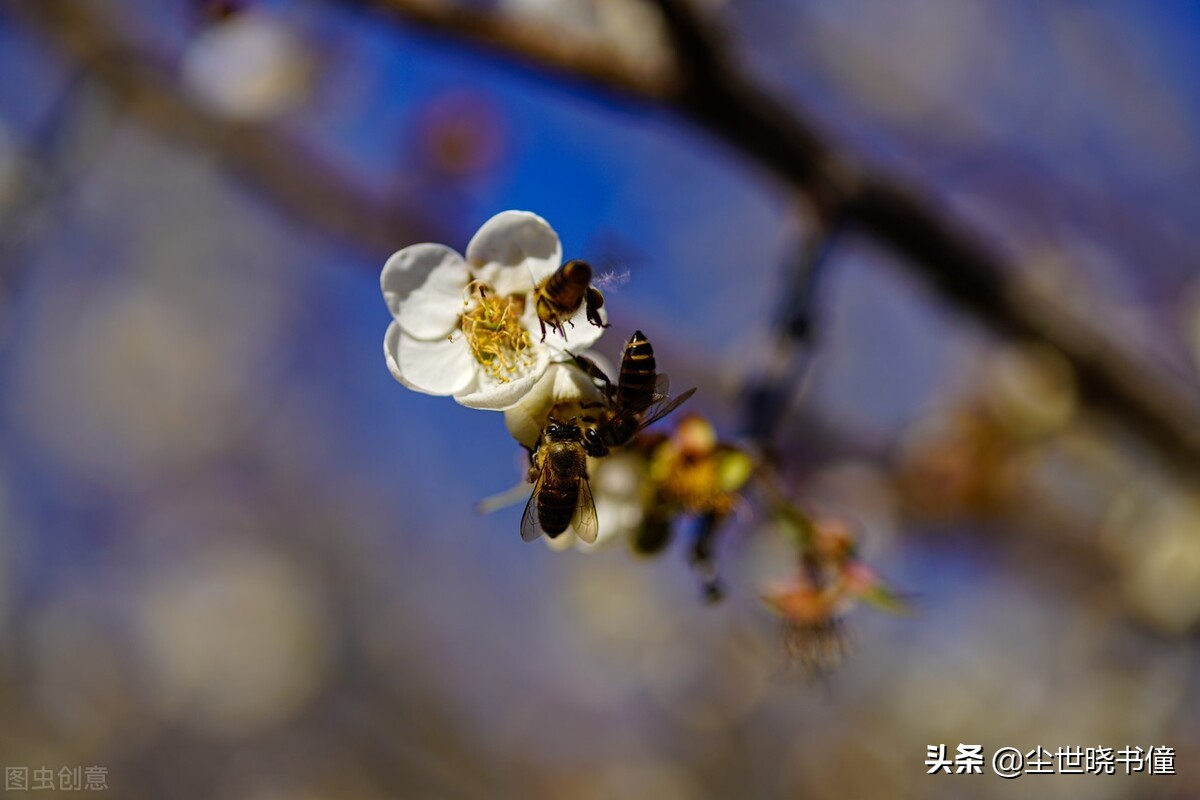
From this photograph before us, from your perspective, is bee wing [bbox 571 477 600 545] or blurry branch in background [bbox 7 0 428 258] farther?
blurry branch in background [bbox 7 0 428 258]

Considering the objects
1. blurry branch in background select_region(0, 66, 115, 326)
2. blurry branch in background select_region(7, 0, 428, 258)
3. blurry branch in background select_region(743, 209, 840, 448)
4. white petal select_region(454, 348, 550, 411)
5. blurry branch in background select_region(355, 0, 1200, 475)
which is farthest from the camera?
blurry branch in background select_region(7, 0, 428, 258)

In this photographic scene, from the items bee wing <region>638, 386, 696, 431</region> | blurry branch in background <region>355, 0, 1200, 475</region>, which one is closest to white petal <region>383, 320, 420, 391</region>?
bee wing <region>638, 386, 696, 431</region>

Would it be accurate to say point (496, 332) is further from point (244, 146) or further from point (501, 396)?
point (244, 146)

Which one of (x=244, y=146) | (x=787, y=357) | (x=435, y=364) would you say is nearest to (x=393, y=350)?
(x=435, y=364)

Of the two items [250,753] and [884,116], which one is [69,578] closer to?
[250,753]

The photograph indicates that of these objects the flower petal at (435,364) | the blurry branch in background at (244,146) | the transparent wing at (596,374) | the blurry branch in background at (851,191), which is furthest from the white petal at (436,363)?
the blurry branch in background at (244,146)

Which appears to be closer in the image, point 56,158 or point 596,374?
point 596,374

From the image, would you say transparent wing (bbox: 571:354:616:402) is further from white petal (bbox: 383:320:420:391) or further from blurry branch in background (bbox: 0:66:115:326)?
blurry branch in background (bbox: 0:66:115:326)
